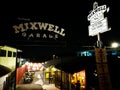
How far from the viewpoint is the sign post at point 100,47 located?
989cm

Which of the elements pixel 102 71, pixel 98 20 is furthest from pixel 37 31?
pixel 102 71

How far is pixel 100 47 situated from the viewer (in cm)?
1124

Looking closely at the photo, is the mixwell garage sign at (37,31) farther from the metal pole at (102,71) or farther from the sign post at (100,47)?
the metal pole at (102,71)

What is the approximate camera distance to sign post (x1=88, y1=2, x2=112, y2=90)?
32.4 ft

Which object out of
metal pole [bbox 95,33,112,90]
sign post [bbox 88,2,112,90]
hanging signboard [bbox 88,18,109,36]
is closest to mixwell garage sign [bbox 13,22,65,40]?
hanging signboard [bbox 88,18,109,36]

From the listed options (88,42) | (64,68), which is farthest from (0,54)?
(88,42)

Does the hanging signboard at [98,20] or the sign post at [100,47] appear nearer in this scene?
the sign post at [100,47]

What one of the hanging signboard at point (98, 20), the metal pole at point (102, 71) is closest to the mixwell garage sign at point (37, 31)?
the hanging signboard at point (98, 20)

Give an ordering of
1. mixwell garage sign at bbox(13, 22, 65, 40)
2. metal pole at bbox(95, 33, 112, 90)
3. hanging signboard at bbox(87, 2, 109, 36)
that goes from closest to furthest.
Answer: metal pole at bbox(95, 33, 112, 90)
hanging signboard at bbox(87, 2, 109, 36)
mixwell garage sign at bbox(13, 22, 65, 40)

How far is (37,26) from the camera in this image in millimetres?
15750

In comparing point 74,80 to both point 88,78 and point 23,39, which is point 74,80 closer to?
point 88,78

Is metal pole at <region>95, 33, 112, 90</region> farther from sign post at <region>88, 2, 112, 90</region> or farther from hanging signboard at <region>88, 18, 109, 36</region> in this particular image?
hanging signboard at <region>88, 18, 109, 36</region>

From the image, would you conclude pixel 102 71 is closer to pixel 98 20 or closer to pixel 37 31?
pixel 98 20

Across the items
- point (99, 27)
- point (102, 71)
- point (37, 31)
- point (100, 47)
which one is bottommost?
point (102, 71)
